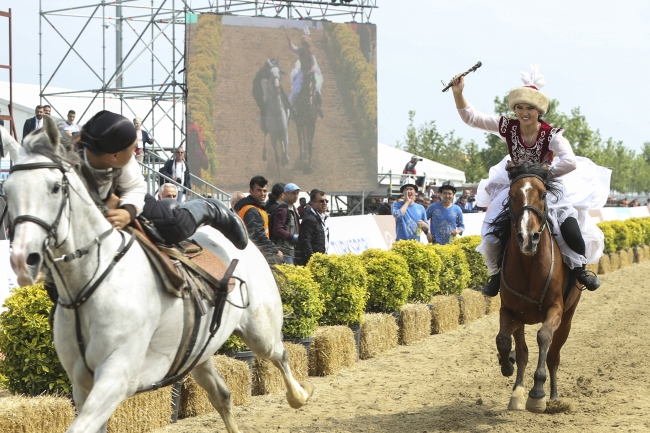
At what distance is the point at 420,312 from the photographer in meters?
11.9

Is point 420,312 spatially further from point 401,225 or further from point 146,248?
point 146,248

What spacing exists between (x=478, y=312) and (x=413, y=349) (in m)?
3.33

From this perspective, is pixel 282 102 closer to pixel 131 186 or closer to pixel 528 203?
pixel 528 203

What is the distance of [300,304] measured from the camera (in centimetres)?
886

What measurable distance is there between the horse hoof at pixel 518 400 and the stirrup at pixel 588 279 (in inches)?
43.9

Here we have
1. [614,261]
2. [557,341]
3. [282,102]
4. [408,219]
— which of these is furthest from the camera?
[282,102]

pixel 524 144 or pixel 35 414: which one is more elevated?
pixel 524 144

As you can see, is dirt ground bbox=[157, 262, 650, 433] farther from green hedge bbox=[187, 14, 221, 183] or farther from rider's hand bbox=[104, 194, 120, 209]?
green hedge bbox=[187, 14, 221, 183]

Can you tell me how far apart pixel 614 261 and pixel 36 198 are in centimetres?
2154

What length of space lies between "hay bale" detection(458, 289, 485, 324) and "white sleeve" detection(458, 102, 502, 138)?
6.01 meters

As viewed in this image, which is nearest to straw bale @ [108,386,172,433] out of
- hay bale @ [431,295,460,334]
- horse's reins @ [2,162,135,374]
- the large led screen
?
horse's reins @ [2,162,135,374]

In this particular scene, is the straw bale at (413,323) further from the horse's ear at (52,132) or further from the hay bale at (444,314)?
the horse's ear at (52,132)

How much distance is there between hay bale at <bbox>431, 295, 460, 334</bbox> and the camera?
12.6 meters

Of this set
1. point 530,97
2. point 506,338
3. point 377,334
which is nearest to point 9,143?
point 506,338
